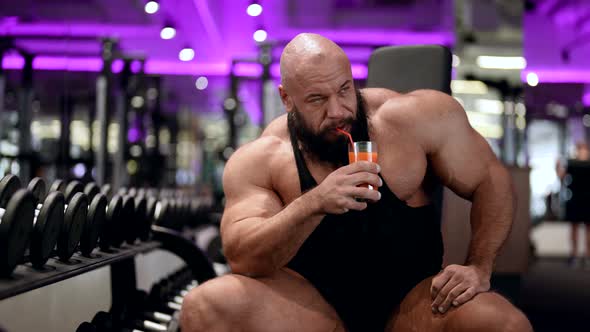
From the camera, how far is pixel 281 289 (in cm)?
168

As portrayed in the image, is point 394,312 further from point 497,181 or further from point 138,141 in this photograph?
point 138,141

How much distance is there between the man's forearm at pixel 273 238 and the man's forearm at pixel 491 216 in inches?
19.4

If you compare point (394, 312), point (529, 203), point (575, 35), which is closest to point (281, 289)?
point (394, 312)

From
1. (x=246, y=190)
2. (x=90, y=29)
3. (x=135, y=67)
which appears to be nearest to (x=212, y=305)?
(x=246, y=190)

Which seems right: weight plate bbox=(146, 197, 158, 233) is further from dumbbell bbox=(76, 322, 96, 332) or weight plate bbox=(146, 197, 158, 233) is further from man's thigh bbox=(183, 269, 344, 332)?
man's thigh bbox=(183, 269, 344, 332)

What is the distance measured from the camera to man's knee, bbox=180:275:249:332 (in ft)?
5.14

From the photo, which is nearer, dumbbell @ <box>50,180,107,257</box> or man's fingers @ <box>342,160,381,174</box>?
man's fingers @ <box>342,160,381,174</box>

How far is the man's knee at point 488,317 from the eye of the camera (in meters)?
1.43

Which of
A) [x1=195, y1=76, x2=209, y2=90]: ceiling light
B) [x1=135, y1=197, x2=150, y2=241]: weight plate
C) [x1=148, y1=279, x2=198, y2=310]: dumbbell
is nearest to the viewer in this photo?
[x1=135, y1=197, x2=150, y2=241]: weight plate

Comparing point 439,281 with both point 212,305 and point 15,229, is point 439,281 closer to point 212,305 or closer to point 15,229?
point 212,305

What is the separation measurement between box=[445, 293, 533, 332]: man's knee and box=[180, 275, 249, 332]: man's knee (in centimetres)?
54

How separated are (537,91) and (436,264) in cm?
886

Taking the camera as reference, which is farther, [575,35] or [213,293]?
[575,35]

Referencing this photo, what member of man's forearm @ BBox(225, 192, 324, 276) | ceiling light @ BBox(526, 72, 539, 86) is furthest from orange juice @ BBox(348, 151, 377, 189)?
ceiling light @ BBox(526, 72, 539, 86)
